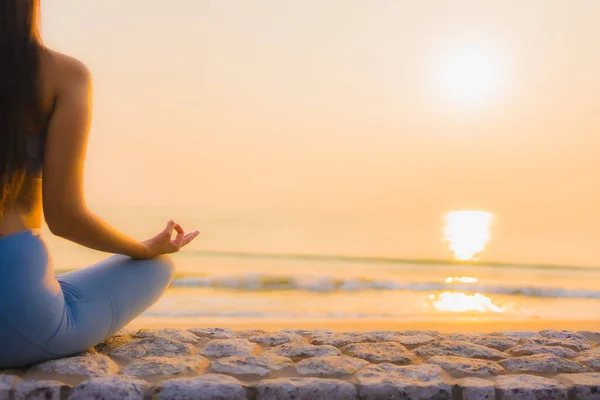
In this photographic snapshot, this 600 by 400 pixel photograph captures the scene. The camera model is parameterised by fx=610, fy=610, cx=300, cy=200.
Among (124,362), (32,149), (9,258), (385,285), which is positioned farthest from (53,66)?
(385,285)

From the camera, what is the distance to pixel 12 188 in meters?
2.14

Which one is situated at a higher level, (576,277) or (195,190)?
(195,190)

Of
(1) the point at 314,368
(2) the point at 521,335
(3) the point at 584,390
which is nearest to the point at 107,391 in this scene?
(1) the point at 314,368

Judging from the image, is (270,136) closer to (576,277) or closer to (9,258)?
(576,277)

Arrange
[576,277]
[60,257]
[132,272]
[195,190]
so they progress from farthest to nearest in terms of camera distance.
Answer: [195,190]
[60,257]
[576,277]
[132,272]

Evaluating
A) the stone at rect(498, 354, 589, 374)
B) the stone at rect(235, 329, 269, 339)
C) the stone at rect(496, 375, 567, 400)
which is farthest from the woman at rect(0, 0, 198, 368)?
the stone at rect(498, 354, 589, 374)

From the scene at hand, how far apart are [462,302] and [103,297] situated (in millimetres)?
7811

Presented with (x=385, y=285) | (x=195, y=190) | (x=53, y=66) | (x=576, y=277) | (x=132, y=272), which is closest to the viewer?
(x=53, y=66)

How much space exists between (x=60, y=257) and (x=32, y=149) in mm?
13920

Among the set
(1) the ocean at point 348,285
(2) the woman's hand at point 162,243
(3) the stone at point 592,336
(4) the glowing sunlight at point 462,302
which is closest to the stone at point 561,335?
(3) the stone at point 592,336

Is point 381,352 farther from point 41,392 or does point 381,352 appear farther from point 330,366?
point 41,392

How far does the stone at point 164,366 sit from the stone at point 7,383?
39cm

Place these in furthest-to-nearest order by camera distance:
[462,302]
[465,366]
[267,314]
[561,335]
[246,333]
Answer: [462,302] < [267,314] < [561,335] < [246,333] < [465,366]

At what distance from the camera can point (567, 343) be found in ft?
10.7
